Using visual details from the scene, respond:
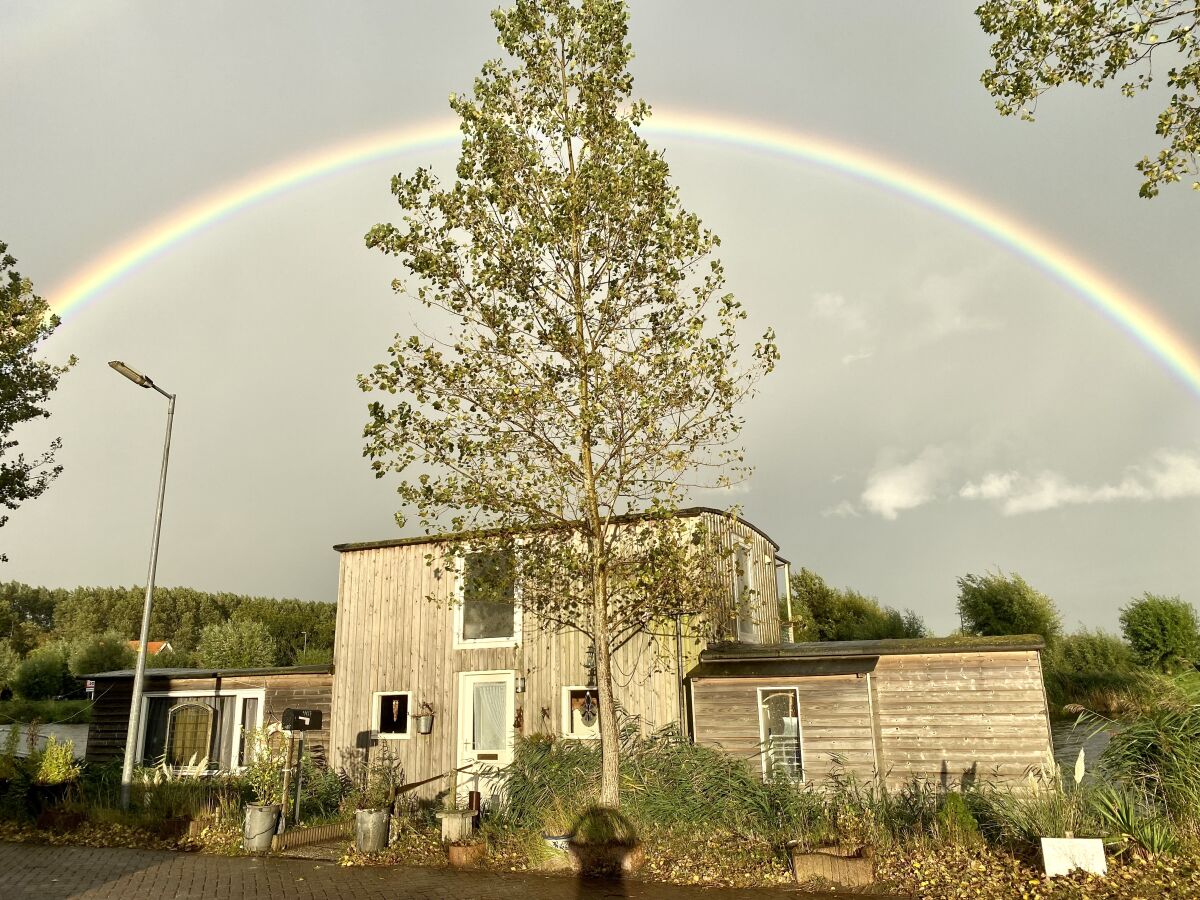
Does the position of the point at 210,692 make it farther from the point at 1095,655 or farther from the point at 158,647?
the point at 158,647

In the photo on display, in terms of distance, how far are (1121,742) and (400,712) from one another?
531 inches

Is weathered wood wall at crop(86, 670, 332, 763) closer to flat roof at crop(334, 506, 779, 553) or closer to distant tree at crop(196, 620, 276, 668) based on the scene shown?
flat roof at crop(334, 506, 779, 553)

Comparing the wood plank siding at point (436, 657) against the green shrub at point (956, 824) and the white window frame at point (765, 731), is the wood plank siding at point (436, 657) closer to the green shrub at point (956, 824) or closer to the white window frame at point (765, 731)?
the white window frame at point (765, 731)

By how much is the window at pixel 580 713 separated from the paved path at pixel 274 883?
4.93 metres

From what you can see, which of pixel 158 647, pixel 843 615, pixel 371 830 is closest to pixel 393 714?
pixel 371 830

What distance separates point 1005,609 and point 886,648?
2459 centimetres

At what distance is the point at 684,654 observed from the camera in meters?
16.1

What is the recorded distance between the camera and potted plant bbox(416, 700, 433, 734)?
17578 mm

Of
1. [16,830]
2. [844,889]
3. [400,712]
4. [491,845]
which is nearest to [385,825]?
[491,845]

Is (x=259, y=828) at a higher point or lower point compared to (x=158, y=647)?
lower

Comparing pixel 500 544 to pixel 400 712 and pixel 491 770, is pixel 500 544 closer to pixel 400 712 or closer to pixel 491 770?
pixel 491 770

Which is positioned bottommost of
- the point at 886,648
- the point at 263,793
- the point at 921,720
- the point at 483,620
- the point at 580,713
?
the point at 263,793

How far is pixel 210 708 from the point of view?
20.3m

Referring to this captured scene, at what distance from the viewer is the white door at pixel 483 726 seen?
16875mm
